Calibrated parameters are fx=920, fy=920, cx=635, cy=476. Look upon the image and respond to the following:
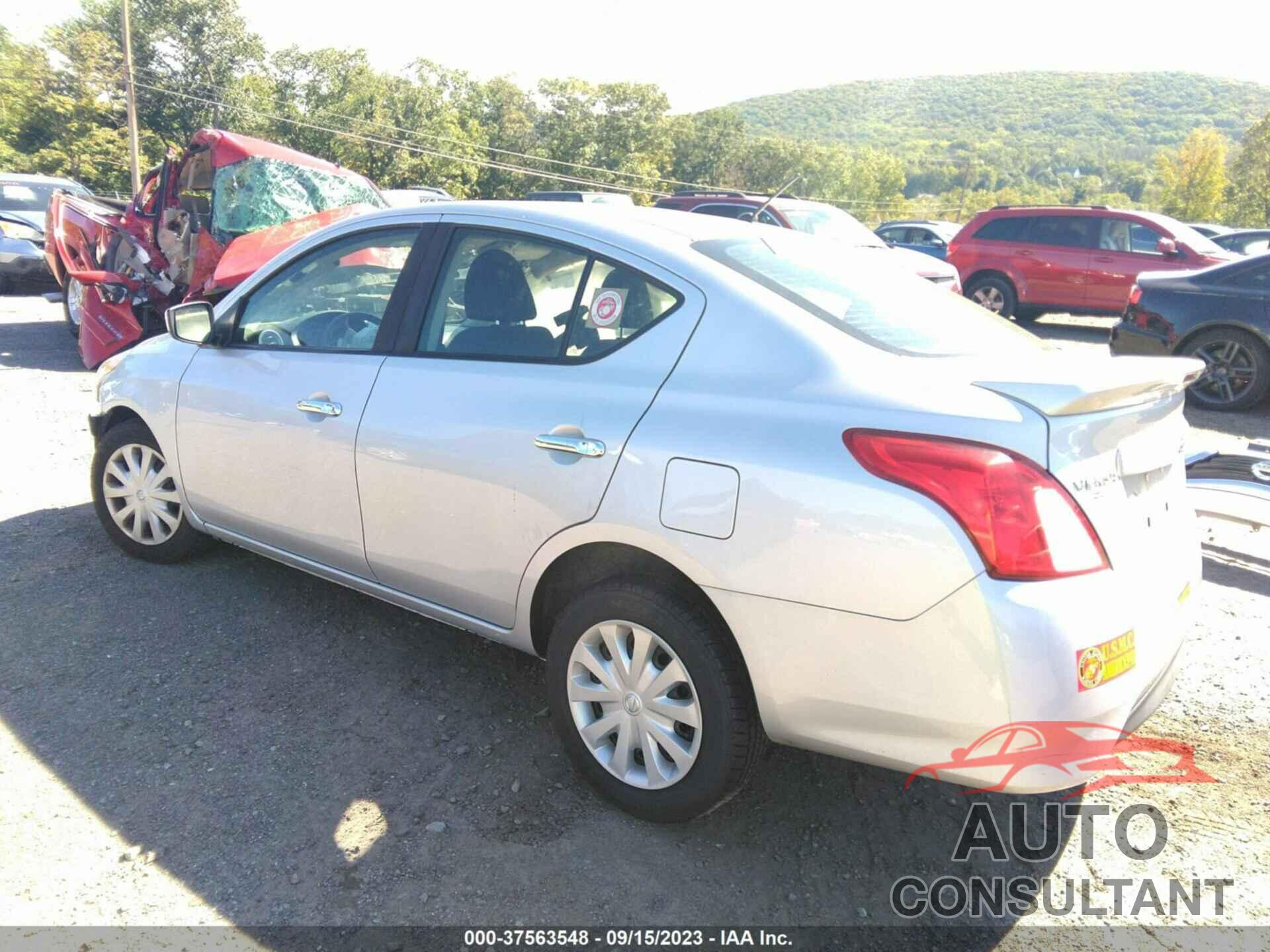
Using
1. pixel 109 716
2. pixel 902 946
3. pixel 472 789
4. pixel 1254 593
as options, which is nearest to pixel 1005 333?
pixel 902 946

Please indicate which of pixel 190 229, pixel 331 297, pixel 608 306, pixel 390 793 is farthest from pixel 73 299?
pixel 608 306

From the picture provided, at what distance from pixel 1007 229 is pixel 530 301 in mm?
12200

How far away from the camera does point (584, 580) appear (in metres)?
2.84

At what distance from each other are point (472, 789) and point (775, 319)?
5.60 feet

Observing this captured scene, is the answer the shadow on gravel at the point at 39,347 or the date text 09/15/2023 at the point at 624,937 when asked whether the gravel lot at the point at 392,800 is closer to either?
the date text 09/15/2023 at the point at 624,937

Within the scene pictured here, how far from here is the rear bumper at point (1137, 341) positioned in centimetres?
859

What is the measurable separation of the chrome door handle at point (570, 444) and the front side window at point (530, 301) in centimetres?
27

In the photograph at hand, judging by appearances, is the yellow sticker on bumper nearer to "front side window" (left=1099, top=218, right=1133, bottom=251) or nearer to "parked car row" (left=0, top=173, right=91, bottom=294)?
"front side window" (left=1099, top=218, right=1133, bottom=251)

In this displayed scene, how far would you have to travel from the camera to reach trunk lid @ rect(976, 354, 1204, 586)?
214cm

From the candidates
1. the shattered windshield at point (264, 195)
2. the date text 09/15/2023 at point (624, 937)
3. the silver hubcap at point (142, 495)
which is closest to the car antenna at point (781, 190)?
the silver hubcap at point (142, 495)

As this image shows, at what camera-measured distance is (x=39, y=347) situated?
10.0 m

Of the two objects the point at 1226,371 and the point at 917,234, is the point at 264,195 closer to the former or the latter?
the point at 1226,371

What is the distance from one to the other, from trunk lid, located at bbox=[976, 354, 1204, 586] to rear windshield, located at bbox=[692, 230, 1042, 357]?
0.28m

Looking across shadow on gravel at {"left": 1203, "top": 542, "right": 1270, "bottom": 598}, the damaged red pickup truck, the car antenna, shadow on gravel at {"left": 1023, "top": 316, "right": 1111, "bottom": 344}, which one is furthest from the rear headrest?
shadow on gravel at {"left": 1023, "top": 316, "right": 1111, "bottom": 344}
